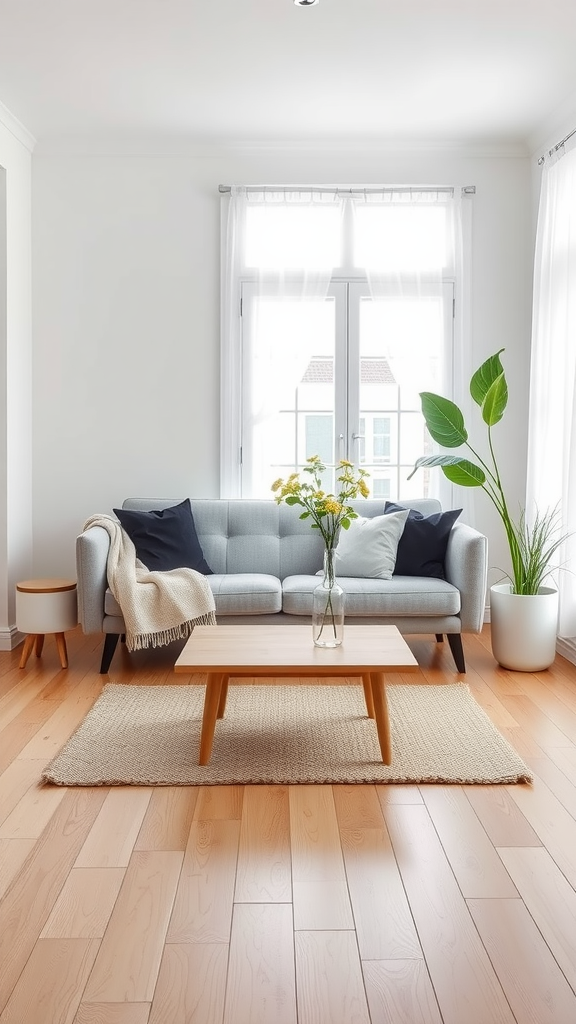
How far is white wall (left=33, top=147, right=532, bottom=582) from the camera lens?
17.8ft

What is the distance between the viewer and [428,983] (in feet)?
6.07

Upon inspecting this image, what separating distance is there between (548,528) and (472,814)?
8.06 ft

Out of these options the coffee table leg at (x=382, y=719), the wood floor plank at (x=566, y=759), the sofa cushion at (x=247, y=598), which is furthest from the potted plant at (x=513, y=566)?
the coffee table leg at (x=382, y=719)

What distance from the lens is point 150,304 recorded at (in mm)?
5457

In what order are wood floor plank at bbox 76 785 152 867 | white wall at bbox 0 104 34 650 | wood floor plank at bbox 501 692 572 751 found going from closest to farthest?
wood floor plank at bbox 76 785 152 867, wood floor plank at bbox 501 692 572 751, white wall at bbox 0 104 34 650

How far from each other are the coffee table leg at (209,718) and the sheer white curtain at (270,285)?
7.89ft

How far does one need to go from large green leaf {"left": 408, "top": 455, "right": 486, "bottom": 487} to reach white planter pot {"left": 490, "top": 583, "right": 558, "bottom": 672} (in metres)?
0.62

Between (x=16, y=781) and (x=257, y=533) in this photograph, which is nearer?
(x=16, y=781)

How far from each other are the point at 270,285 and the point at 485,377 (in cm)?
150

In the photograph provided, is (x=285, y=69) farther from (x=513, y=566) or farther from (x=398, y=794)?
(x=398, y=794)

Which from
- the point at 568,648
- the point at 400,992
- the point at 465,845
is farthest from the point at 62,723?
the point at 568,648

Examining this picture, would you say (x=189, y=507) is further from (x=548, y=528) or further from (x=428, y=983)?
(x=428, y=983)

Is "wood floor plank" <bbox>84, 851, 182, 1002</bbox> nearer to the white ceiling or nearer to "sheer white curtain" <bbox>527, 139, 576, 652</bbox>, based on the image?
"sheer white curtain" <bbox>527, 139, 576, 652</bbox>

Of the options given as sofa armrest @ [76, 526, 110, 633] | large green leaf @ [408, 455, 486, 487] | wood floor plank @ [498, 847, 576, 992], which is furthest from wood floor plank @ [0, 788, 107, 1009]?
large green leaf @ [408, 455, 486, 487]
